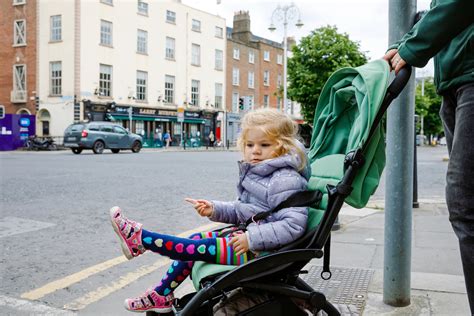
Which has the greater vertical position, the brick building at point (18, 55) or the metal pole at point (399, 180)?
the brick building at point (18, 55)

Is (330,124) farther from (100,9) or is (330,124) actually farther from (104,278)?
(100,9)

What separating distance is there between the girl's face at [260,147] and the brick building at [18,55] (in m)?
34.4

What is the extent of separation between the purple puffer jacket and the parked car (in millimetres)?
21950

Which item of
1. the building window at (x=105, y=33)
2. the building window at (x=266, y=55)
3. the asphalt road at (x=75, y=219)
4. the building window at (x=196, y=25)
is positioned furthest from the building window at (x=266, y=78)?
the asphalt road at (x=75, y=219)

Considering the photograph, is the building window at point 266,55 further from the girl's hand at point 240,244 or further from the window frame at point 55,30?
the girl's hand at point 240,244

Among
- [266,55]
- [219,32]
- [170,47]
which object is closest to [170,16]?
[170,47]

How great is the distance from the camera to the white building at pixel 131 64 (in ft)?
107

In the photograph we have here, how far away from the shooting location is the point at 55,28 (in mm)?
33344

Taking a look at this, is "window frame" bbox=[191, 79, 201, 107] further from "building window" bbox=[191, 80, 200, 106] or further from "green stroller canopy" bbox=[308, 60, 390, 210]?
"green stroller canopy" bbox=[308, 60, 390, 210]

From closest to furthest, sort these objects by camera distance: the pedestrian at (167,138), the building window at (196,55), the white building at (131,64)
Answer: the white building at (131,64) < the pedestrian at (167,138) < the building window at (196,55)

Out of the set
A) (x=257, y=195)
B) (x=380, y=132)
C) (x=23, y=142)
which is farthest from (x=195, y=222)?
(x=23, y=142)

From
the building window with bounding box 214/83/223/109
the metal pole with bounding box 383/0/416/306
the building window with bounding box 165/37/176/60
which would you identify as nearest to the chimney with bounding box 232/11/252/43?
the building window with bounding box 214/83/223/109

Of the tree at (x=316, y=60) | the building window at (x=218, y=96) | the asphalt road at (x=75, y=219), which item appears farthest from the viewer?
the building window at (x=218, y=96)

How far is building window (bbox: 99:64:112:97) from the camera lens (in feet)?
113
